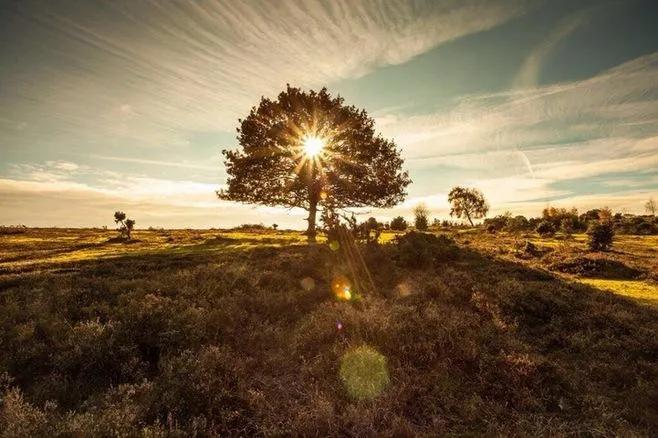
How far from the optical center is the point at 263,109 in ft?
116

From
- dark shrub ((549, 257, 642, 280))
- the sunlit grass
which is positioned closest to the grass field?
the sunlit grass

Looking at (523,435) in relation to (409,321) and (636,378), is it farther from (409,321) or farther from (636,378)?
(409,321)

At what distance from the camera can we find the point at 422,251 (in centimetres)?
2025

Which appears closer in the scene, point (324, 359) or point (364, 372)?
point (364, 372)

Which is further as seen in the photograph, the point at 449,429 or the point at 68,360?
the point at 68,360

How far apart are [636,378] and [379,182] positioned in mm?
29275

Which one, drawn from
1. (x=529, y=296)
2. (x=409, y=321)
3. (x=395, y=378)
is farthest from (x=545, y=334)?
(x=395, y=378)

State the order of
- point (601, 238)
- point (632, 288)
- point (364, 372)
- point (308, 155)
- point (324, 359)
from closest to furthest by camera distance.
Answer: point (364, 372) < point (324, 359) < point (632, 288) < point (601, 238) < point (308, 155)

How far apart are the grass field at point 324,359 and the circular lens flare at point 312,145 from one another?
72.9ft

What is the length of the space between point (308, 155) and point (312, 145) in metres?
0.97

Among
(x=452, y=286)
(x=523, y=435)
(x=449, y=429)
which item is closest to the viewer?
(x=523, y=435)

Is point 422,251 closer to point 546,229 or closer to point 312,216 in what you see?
point 312,216

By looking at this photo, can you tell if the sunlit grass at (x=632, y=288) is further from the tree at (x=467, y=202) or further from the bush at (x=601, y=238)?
the tree at (x=467, y=202)

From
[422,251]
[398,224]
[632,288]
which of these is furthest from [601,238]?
[398,224]
